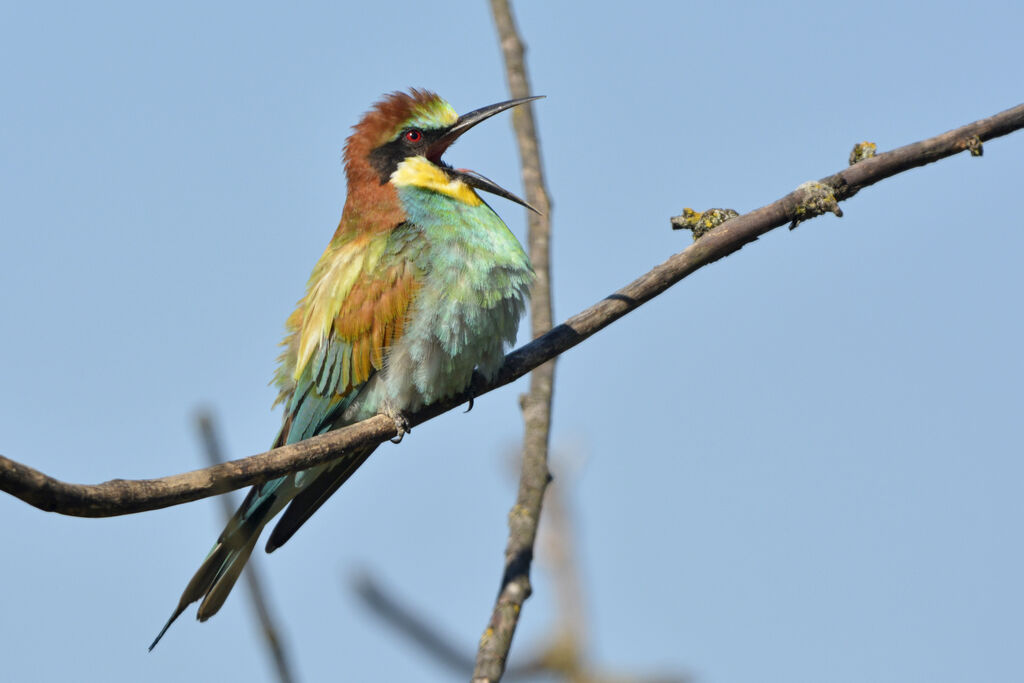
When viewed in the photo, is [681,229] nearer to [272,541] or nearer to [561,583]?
[561,583]

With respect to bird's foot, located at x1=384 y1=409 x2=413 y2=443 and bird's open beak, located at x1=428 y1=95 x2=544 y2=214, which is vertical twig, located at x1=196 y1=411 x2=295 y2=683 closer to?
bird's foot, located at x1=384 y1=409 x2=413 y2=443

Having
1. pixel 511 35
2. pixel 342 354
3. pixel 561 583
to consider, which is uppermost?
pixel 511 35

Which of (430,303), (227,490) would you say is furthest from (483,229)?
(227,490)

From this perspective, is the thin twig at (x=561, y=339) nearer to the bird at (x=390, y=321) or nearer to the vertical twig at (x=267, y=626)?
the bird at (x=390, y=321)

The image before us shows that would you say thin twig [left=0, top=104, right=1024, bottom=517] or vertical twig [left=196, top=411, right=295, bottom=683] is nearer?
vertical twig [left=196, top=411, right=295, bottom=683]

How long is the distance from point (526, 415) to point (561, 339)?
2.60 feet

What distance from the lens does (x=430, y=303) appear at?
11.3 ft

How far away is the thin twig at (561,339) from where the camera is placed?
1929mm

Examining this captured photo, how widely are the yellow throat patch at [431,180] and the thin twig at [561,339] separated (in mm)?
790

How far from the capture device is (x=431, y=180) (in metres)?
3.84

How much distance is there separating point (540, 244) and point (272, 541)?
1449 mm

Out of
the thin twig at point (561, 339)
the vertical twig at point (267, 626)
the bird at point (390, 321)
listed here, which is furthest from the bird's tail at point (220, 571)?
the vertical twig at point (267, 626)

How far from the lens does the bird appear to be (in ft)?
11.2

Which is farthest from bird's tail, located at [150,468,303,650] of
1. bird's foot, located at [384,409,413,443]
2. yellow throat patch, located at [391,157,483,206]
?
yellow throat patch, located at [391,157,483,206]
